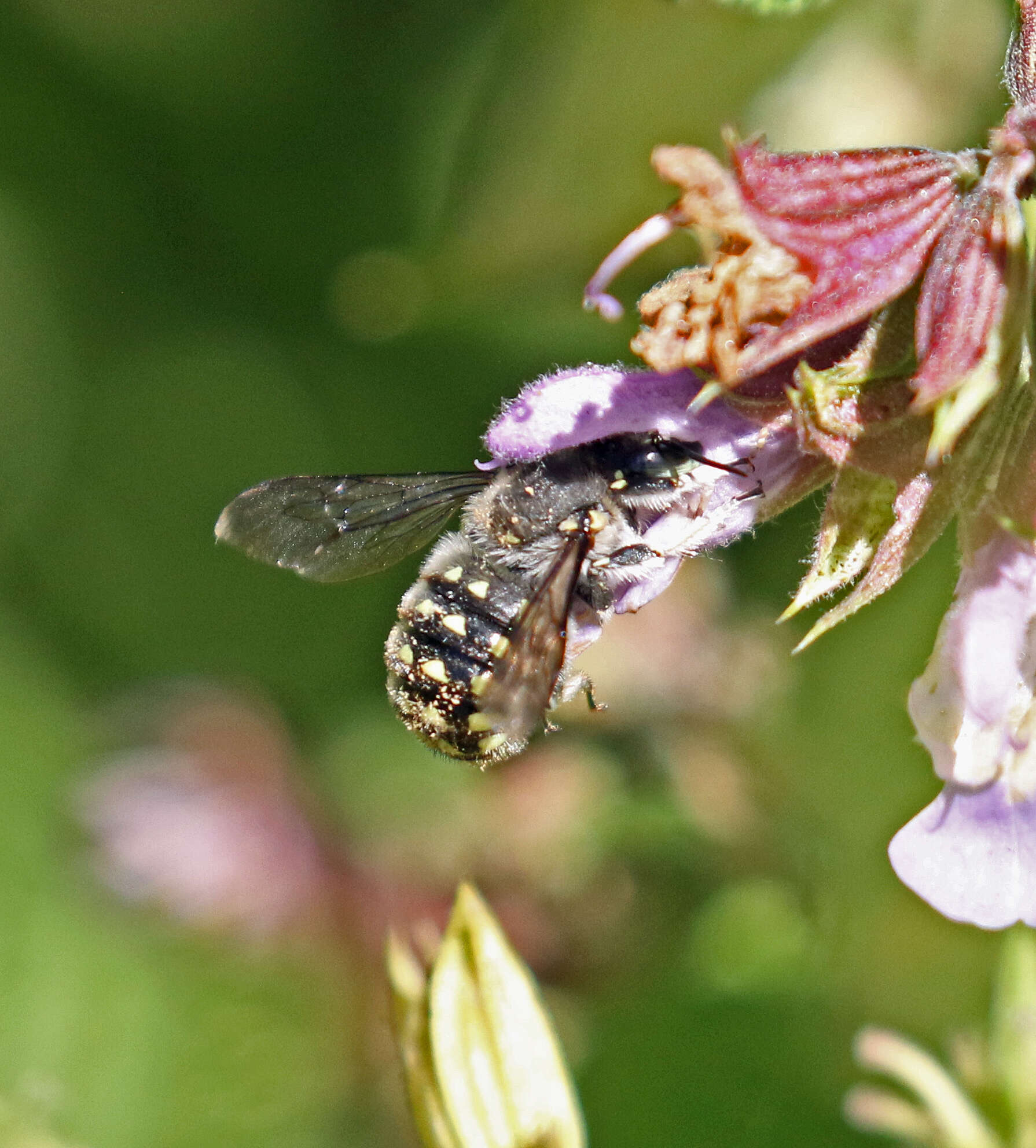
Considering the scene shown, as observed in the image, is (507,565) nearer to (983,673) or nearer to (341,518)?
(341,518)

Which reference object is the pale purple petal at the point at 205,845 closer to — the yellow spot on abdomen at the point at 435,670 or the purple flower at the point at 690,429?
the yellow spot on abdomen at the point at 435,670

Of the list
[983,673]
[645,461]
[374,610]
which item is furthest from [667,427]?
[374,610]

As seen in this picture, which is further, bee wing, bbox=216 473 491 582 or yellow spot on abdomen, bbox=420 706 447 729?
bee wing, bbox=216 473 491 582

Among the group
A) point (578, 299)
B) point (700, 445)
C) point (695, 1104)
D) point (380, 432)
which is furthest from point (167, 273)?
point (700, 445)

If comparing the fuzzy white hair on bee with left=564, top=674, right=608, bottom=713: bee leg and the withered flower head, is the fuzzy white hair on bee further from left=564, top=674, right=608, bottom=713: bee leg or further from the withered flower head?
the withered flower head

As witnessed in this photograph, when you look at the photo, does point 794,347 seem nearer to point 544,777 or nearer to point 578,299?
point 578,299

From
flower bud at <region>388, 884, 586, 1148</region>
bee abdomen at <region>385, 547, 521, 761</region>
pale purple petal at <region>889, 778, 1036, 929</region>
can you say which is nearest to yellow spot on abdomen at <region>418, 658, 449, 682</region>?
bee abdomen at <region>385, 547, 521, 761</region>
